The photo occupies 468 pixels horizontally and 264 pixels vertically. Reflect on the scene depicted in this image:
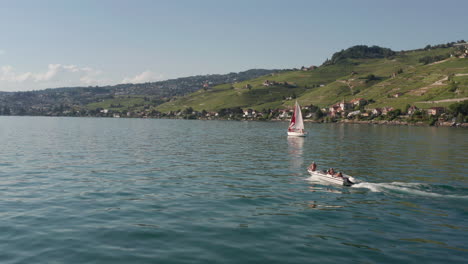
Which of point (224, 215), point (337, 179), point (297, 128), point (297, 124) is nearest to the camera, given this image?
point (224, 215)

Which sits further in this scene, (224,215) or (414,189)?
(414,189)

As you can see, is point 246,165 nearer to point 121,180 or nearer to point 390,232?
point 121,180

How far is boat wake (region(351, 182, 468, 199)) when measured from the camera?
113 feet

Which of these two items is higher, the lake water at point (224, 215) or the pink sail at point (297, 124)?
the pink sail at point (297, 124)

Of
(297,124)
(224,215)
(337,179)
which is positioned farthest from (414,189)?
(297,124)

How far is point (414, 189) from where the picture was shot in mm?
36281

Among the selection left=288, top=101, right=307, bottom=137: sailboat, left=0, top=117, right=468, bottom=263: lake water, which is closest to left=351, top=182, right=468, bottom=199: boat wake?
left=0, top=117, right=468, bottom=263: lake water

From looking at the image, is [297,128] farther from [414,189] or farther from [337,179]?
[414,189]

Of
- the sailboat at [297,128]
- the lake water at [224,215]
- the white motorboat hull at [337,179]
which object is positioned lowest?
the lake water at [224,215]

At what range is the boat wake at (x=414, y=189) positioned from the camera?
34.6 metres

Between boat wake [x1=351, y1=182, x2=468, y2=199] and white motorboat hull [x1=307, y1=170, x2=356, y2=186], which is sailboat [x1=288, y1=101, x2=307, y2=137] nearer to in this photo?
white motorboat hull [x1=307, y1=170, x2=356, y2=186]

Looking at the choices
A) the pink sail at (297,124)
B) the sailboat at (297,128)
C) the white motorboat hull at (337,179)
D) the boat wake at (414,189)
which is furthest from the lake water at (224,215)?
the pink sail at (297,124)

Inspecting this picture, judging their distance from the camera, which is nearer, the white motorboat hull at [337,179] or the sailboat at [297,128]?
the white motorboat hull at [337,179]

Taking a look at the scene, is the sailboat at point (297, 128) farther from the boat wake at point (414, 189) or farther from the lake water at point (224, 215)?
the boat wake at point (414, 189)
